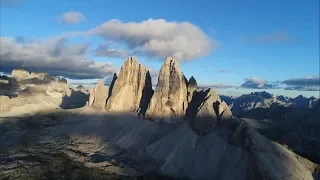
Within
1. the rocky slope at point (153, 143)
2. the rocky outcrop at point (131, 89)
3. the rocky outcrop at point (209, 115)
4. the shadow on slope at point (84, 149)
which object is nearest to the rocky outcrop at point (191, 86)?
the rocky slope at point (153, 143)

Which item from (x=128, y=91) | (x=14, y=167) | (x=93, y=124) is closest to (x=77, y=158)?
(x=14, y=167)

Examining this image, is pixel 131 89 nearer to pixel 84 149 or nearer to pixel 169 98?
pixel 169 98

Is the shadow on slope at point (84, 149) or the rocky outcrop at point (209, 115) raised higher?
the rocky outcrop at point (209, 115)

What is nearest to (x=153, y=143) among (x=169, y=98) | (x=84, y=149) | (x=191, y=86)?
(x=169, y=98)

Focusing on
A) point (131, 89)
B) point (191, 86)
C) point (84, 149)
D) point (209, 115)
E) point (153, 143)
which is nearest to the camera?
point (209, 115)

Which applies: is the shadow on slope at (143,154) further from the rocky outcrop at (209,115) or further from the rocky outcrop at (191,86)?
the rocky outcrop at (191,86)

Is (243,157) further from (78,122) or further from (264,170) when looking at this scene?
(78,122)

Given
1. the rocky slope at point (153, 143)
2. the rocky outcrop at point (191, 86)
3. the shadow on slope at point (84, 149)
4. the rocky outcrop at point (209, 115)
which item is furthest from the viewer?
the rocky outcrop at point (191, 86)
